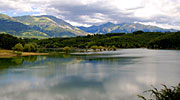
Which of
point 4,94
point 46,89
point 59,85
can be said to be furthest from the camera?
point 59,85

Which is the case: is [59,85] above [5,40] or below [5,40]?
below

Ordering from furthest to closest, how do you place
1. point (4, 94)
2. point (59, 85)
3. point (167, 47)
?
1. point (167, 47)
2. point (59, 85)
3. point (4, 94)

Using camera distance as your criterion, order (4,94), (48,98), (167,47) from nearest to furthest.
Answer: (48,98) → (4,94) → (167,47)

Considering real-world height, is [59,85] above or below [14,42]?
below

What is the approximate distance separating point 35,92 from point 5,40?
123738mm

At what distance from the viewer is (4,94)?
28.0 meters

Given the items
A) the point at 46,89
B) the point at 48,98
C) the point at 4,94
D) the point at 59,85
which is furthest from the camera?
the point at 59,85

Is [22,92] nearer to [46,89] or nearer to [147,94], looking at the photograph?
[46,89]

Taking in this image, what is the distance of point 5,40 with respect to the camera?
458 feet

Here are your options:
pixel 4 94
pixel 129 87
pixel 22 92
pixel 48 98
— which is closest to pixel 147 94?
pixel 129 87

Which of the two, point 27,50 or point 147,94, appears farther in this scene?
point 27,50

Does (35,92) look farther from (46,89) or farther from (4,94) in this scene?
(4,94)

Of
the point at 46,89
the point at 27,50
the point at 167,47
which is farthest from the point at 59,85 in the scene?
the point at 167,47

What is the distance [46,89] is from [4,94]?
6.31 meters
